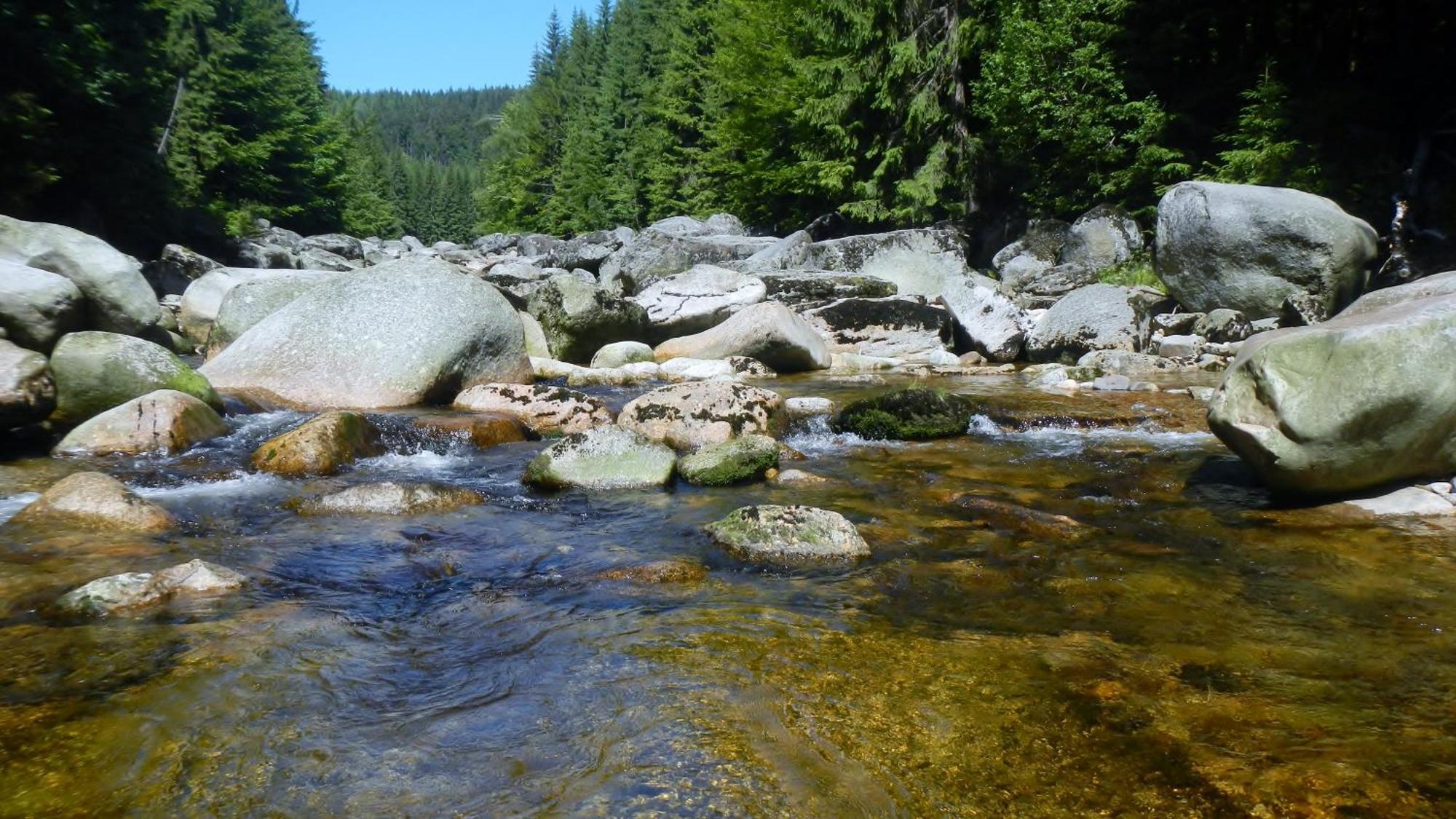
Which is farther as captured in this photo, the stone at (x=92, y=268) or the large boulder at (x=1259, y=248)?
the large boulder at (x=1259, y=248)

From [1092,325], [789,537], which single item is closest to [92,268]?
[789,537]

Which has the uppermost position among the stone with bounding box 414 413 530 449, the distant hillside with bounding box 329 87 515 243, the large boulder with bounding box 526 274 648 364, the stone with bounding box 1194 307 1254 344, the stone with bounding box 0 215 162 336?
the distant hillside with bounding box 329 87 515 243

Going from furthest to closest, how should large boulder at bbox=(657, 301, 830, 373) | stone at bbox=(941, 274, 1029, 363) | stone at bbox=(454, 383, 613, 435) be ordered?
stone at bbox=(941, 274, 1029, 363), large boulder at bbox=(657, 301, 830, 373), stone at bbox=(454, 383, 613, 435)

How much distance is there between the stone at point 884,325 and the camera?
47.9ft

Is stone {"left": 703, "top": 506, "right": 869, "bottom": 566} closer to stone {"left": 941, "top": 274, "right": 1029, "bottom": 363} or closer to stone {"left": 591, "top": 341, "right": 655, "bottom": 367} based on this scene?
stone {"left": 591, "top": 341, "right": 655, "bottom": 367}

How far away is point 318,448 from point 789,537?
147 inches

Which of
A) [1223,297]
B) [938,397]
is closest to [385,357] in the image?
[938,397]

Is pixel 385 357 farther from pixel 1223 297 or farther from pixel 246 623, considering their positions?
pixel 1223 297

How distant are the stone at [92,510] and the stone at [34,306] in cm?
338

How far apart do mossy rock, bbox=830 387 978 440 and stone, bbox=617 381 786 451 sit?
69 centimetres

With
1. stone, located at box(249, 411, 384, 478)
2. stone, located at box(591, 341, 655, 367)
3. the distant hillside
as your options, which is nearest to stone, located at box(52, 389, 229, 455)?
stone, located at box(249, 411, 384, 478)

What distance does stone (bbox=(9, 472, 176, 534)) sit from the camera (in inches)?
183

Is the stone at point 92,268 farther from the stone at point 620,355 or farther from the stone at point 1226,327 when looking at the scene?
the stone at point 1226,327

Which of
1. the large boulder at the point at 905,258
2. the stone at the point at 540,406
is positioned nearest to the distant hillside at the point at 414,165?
the large boulder at the point at 905,258
